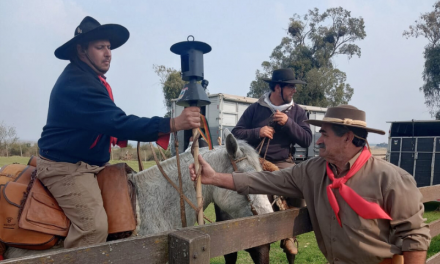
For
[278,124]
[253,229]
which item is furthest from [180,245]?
[278,124]

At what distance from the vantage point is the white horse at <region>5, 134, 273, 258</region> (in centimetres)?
247

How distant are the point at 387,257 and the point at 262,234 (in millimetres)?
850

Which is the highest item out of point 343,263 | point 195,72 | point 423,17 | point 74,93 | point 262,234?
point 423,17

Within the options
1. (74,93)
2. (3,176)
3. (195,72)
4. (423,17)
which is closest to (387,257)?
(195,72)

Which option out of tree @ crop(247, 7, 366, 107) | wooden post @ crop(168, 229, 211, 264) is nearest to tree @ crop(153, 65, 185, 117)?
tree @ crop(247, 7, 366, 107)

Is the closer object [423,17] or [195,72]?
[195,72]

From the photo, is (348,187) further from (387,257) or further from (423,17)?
(423,17)

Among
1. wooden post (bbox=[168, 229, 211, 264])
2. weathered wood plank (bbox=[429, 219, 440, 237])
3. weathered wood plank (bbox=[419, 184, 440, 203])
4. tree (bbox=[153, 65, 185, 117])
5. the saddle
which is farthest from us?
tree (bbox=[153, 65, 185, 117])

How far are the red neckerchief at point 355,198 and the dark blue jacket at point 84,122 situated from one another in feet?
4.16

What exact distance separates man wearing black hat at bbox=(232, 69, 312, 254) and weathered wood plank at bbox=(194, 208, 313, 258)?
Answer: 58.7 inches

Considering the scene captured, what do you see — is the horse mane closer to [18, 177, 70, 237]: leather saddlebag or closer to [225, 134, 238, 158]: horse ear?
[225, 134, 238, 158]: horse ear

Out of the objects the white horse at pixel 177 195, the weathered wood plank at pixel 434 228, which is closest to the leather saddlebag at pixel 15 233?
the white horse at pixel 177 195

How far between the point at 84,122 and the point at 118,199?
2.13 ft

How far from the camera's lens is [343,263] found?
2.16 meters
